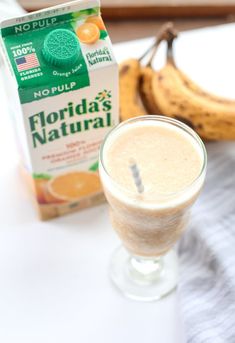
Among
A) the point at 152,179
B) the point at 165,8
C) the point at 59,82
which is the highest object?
the point at 59,82

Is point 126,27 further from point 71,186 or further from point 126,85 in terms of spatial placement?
point 71,186

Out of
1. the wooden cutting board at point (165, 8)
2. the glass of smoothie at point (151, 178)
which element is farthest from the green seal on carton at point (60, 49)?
the wooden cutting board at point (165, 8)

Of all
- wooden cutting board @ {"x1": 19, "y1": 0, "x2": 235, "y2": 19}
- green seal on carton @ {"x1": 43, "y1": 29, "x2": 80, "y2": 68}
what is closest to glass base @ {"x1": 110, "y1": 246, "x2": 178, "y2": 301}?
green seal on carton @ {"x1": 43, "y1": 29, "x2": 80, "y2": 68}

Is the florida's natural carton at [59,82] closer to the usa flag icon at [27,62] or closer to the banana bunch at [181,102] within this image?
the usa flag icon at [27,62]

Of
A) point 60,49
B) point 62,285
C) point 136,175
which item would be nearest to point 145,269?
point 62,285

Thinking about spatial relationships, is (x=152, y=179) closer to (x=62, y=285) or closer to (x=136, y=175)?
(x=136, y=175)

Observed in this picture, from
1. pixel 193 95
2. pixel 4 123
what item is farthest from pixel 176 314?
pixel 4 123
